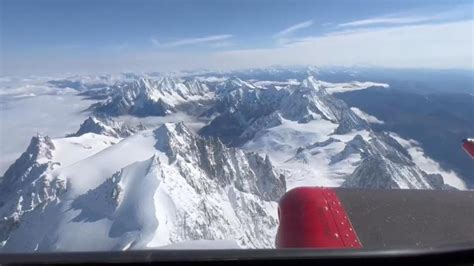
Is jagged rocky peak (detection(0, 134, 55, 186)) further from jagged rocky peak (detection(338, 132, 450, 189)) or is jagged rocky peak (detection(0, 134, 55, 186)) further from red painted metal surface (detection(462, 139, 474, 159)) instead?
red painted metal surface (detection(462, 139, 474, 159))

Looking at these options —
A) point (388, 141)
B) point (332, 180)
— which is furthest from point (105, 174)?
point (388, 141)

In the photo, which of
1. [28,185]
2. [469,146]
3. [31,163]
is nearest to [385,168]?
[469,146]

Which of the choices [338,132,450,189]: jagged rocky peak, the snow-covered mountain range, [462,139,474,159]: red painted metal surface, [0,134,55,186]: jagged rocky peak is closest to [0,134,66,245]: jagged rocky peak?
[0,134,55,186]: jagged rocky peak

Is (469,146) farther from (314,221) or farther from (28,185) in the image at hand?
(28,185)

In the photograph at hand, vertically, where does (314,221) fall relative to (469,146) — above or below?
below

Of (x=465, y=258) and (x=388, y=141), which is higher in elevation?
(x=465, y=258)

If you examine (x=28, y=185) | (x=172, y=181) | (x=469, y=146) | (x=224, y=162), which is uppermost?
(x=469, y=146)

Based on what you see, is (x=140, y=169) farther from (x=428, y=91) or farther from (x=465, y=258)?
(x=465, y=258)

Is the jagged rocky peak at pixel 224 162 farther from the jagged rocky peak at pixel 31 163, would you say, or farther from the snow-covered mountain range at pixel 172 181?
the jagged rocky peak at pixel 31 163
